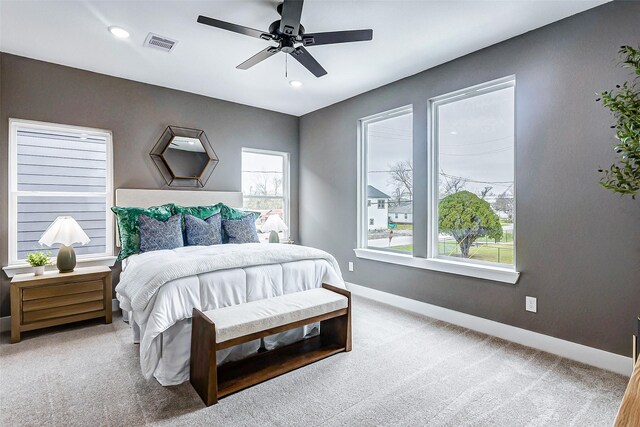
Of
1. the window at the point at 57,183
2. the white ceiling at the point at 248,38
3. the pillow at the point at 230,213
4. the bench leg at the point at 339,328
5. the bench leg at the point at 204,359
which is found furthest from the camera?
the pillow at the point at 230,213

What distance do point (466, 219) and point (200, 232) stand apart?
9.37 feet

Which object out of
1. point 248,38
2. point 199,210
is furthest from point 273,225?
point 248,38

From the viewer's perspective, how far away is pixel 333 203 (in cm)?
490

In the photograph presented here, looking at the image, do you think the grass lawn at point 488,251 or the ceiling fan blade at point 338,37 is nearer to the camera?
the ceiling fan blade at point 338,37

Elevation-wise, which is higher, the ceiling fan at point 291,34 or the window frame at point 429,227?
the ceiling fan at point 291,34

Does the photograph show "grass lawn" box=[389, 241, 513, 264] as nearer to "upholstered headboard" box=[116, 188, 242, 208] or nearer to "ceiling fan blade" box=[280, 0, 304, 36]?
"ceiling fan blade" box=[280, 0, 304, 36]

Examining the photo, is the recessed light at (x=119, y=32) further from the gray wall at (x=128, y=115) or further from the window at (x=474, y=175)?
the window at (x=474, y=175)

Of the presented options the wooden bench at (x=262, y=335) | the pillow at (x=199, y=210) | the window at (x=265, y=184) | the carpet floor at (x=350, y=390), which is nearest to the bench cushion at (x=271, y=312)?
the wooden bench at (x=262, y=335)

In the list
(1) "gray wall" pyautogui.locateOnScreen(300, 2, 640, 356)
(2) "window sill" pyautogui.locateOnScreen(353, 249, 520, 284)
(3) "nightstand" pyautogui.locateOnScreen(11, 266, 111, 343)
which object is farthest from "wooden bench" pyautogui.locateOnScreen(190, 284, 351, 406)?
(3) "nightstand" pyautogui.locateOnScreen(11, 266, 111, 343)

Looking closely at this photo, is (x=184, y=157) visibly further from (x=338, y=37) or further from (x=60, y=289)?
(x=338, y=37)

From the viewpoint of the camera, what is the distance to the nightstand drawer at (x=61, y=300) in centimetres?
302

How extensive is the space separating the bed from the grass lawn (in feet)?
4.19

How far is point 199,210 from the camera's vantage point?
13.1 feet

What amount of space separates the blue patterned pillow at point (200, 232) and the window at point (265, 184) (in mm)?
1145
